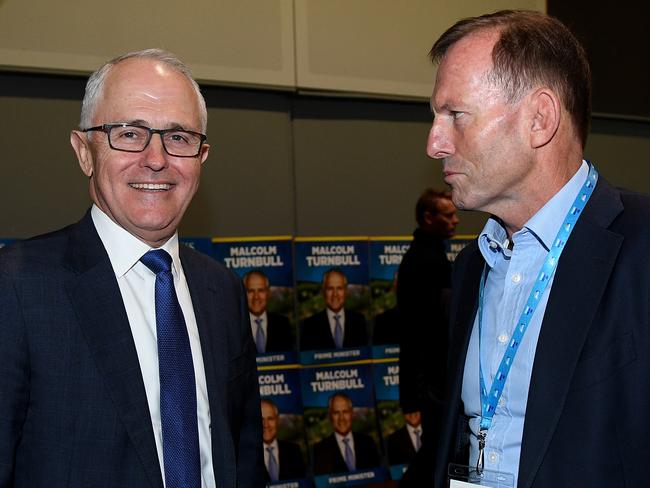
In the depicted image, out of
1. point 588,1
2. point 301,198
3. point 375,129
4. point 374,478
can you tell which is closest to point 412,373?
point 374,478

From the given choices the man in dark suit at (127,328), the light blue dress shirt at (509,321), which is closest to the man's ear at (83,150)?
the man in dark suit at (127,328)

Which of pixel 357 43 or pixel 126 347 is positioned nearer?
pixel 126 347

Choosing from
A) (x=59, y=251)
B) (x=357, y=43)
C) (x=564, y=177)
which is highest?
(x=357, y=43)

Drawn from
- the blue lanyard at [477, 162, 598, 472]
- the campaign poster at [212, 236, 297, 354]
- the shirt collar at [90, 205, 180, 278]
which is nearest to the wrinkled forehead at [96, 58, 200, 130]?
the shirt collar at [90, 205, 180, 278]

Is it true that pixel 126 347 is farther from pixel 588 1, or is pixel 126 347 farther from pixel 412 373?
pixel 588 1

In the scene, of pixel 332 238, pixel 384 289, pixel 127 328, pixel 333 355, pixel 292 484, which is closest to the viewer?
pixel 127 328

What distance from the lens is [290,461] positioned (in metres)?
4.88

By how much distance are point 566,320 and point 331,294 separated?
12.2ft

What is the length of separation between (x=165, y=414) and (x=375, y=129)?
173 inches

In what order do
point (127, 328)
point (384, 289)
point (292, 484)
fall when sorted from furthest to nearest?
point (384, 289) → point (292, 484) → point (127, 328)

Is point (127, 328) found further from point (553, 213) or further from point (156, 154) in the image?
point (553, 213)

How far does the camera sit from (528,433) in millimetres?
1518

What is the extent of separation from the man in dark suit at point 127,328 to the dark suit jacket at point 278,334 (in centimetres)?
288

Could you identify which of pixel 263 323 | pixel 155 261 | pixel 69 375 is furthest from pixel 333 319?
pixel 69 375
